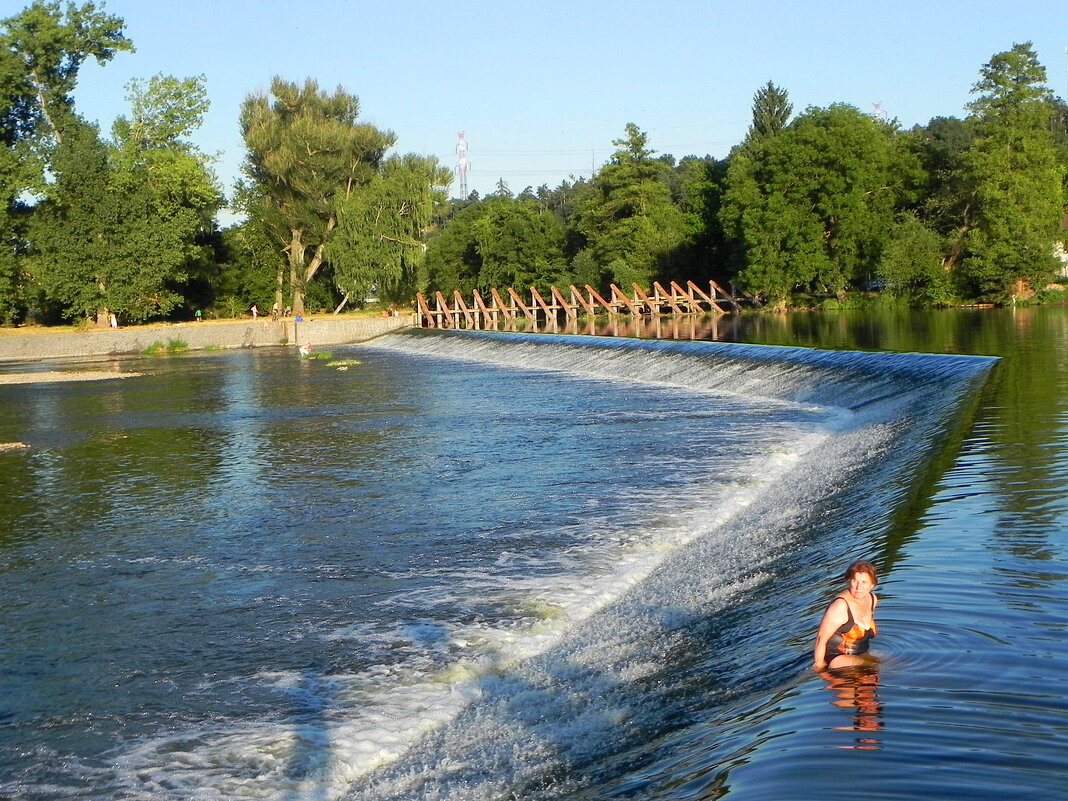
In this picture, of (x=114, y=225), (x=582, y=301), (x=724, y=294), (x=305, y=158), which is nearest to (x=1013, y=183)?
(x=724, y=294)

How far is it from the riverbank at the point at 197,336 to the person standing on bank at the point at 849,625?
160 ft

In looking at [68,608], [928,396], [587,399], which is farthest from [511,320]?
[68,608]

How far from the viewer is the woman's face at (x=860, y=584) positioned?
5785mm

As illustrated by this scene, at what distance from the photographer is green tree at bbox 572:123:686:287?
2552 inches

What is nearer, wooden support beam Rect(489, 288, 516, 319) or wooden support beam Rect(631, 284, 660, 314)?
wooden support beam Rect(631, 284, 660, 314)

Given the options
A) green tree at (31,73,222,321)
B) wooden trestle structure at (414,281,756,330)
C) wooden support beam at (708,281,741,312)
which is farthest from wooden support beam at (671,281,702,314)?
green tree at (31,73,222,321)

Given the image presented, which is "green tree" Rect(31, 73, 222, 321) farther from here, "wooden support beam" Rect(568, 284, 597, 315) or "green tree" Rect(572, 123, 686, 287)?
"green tree" Rect(572, 123, 686, 287)

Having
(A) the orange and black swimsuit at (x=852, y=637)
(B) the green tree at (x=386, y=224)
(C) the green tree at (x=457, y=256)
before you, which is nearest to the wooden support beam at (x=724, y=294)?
(B) the green tree at (x=386, y=224)

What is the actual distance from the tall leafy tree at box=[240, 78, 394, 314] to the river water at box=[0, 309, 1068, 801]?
4005 cm

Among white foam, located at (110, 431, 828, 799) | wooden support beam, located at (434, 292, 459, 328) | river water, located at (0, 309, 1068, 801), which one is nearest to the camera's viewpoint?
river water, located at (0, 309, 1068, 801)

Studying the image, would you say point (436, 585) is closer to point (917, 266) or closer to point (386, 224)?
point (917, 266)

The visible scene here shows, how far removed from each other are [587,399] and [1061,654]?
1853cm

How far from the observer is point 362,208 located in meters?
56.8

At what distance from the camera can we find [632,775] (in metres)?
5.36
